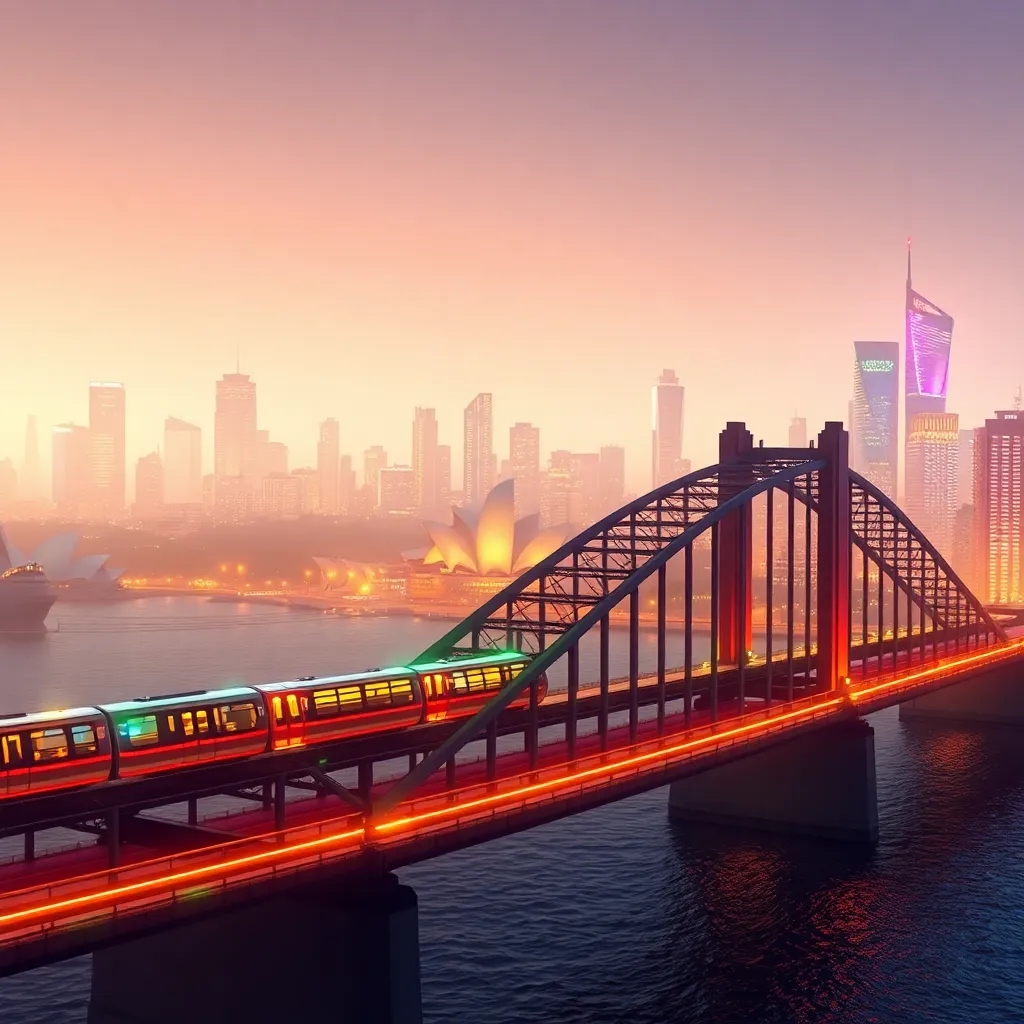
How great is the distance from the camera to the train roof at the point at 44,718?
1100 inches

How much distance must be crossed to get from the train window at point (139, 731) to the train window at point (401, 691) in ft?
27.0

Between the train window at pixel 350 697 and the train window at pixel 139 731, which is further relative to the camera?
the train window at pixel 350 697

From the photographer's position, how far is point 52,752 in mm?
28422

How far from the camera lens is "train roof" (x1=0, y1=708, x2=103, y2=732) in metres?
27.9

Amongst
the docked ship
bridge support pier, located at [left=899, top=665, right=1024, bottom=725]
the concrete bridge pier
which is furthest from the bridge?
the docked ship

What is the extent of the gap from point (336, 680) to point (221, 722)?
402 cm

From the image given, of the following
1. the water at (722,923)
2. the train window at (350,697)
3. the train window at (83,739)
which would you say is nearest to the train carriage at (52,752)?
the train window at (83,739)

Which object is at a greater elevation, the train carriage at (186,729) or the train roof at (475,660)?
the train roof at (475,660)

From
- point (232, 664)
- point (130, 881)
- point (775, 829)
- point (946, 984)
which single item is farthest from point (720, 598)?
point (232, 664)

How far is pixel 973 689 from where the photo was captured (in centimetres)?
8706

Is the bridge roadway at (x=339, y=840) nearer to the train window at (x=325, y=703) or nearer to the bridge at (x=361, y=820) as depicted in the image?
the bridge at (x=361, y=820)

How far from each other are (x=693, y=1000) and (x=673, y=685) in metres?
21.8

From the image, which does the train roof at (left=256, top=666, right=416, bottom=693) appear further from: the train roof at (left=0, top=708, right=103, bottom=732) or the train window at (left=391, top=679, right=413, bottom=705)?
the train roof at (left=0, top=708, right=103, bottom=732)

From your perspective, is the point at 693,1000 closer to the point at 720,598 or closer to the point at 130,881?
the point at 130,881
